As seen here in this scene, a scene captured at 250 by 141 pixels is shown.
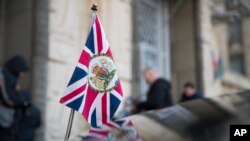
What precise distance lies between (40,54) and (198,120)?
15.5 feet

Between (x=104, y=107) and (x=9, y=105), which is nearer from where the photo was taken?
(x=104, y=107)

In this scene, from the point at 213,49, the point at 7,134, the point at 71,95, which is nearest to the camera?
the point at 71,95

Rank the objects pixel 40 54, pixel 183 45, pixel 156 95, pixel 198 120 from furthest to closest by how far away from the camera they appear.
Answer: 1. pixel 183 45
2. pixel 40 54
3. pixel 156 95
4. pixel 198 120

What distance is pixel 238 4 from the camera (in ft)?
37.5

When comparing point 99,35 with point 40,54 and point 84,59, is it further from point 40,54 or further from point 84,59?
point 40,54

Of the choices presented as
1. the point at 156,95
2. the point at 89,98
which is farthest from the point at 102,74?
the point at 156,95

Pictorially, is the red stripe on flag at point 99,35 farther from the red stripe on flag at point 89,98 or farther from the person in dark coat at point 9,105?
the person in dark coat at point 9,105

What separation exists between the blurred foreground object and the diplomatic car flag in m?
0.44

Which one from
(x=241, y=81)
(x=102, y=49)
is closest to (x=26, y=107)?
(x=102, y=49)

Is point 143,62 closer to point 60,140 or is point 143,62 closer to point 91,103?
point 60,140

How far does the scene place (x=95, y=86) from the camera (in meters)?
4.02

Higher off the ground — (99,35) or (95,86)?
(99,35)

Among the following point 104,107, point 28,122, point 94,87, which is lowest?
point 28,122

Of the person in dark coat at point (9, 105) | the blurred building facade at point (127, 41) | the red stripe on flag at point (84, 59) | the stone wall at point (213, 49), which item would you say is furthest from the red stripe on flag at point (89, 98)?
the stone wall at point (213, 49)
